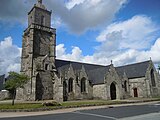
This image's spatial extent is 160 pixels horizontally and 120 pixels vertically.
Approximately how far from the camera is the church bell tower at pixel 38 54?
121ft

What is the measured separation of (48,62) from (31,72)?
14.1 feet

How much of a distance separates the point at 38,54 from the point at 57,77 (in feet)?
23.4

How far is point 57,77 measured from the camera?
38.1 meters

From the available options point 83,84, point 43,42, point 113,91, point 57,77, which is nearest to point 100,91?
point 113,91

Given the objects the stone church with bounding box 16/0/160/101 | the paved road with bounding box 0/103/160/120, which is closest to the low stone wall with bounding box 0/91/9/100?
the stone church with bounding box 16/0/160/101

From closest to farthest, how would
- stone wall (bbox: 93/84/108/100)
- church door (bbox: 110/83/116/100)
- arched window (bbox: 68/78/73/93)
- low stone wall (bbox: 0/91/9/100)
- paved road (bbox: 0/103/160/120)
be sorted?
paved road (bbox: 0/103/160/120)
stone wall (bbox: 93/84/108/100)
arched window (bbox: 68/78/73/93)
church door (bbox: 110/83/116/100)
low stone wall (bbox: 0/91/9/100)

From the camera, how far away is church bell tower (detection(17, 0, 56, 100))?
121 feet

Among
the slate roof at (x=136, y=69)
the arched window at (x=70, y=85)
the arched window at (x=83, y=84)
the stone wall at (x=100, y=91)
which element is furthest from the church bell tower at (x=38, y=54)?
the slate roof at (x=136, y=69)

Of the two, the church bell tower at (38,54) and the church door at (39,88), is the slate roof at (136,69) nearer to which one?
the church bell tower at (38,54)

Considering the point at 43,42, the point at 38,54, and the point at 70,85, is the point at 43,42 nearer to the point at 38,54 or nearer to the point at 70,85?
the point at 38,54

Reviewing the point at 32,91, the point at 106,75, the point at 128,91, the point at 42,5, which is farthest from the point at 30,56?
the point at 128,91

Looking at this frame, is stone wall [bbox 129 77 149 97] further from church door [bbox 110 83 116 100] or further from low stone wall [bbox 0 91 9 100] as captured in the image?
low stone wall [bbox 0 91 9 100]

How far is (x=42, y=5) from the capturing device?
4334cm

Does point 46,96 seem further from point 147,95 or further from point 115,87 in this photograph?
point 147,95
